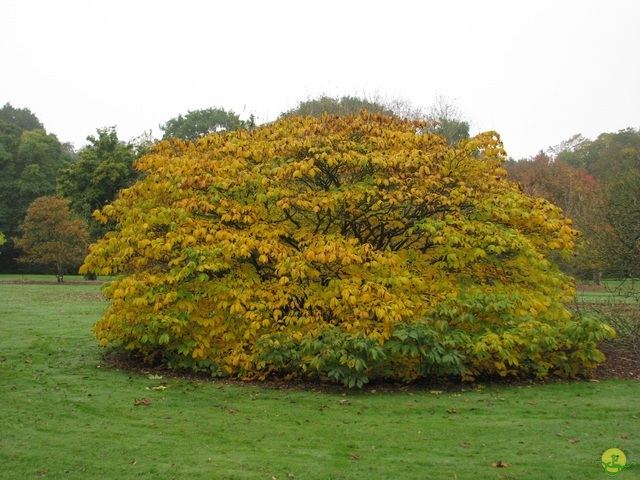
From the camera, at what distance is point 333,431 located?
16.6 feet

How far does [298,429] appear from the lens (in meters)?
5.12

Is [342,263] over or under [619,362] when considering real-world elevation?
over

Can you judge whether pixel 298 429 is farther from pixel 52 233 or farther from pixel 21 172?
pixel 21 172

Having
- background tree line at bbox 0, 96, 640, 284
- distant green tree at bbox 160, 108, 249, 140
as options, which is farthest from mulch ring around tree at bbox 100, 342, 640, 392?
distant green tree at bbox 160, 108, 249, 140

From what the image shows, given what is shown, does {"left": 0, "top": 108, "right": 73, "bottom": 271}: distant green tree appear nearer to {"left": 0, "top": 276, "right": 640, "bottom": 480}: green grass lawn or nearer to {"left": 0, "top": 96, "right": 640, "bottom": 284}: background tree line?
{"left": 0, "top": 96, "right": 640, "bottom": 284}: background tree line

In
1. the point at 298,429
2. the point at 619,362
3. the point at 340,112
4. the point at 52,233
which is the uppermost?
the point at 340,112

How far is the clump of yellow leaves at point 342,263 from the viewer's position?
6.76 meters

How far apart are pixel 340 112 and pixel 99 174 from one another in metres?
13.7

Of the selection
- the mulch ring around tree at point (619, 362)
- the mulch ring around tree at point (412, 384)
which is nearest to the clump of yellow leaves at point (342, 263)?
the mulch ring around tree at point (412, 384)

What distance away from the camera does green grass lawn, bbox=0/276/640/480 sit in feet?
13.5

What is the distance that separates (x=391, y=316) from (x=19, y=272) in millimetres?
40839

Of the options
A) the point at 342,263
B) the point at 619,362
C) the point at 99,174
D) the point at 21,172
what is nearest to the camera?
the point at 342,263

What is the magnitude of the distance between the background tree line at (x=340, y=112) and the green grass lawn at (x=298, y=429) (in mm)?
4114

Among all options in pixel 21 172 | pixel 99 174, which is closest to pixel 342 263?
pixel 99 174
